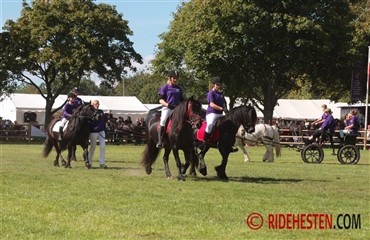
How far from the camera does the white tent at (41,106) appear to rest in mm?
58469

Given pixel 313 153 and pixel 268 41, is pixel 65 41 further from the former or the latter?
pixel 313 153

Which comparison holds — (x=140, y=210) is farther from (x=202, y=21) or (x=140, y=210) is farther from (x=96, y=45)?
(x=96, y=45)

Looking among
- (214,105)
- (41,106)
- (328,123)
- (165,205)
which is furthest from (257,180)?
(41,106)

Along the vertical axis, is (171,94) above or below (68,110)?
above

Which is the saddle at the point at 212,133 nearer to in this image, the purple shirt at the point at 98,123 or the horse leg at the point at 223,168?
the horse leg at the point at 223,168

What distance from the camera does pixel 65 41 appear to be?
1987 inches

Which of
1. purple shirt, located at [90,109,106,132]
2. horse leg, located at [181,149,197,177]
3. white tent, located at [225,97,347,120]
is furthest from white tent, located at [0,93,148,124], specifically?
horse leg, located at [181,149,197,177]

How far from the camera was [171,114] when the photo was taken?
51.4 ft

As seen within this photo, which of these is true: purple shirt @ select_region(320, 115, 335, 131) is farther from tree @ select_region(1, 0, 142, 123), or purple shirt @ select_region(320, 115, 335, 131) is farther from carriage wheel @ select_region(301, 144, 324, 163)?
tree @ select_region(1, 0, 142, 123)

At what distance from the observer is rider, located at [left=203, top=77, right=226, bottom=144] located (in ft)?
52.0

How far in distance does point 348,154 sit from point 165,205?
15.5m

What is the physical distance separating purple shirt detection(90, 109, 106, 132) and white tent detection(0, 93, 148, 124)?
37.2 metres

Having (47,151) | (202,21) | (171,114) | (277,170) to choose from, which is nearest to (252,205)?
(171,114)

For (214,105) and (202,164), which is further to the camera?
(202,164)
